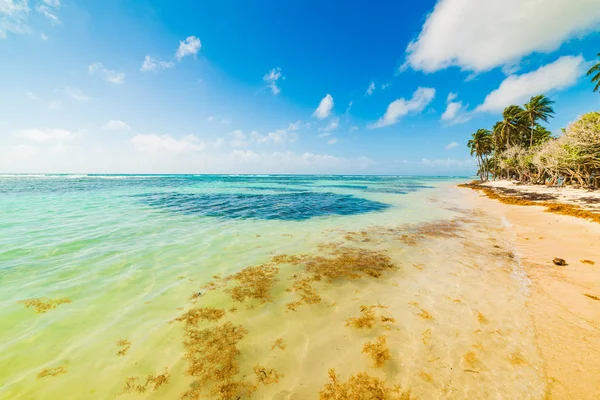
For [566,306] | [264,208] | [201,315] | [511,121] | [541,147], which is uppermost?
[511,121]

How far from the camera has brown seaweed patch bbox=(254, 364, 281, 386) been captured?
133 inches

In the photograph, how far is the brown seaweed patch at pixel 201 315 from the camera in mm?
4883

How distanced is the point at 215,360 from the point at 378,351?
9.35ft

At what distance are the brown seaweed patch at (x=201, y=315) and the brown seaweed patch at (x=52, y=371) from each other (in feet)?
5.68

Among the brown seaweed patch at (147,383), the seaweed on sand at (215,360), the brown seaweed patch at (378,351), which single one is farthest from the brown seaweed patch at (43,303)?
the brown seaweed patch at (378,351)

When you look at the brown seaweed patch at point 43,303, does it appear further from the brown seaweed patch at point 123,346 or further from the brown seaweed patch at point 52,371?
the brown seaweed patch at point 123,346

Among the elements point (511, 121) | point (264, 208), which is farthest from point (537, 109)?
point (264, 208)

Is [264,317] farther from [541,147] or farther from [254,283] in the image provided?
[541,147]

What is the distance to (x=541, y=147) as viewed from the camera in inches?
1647

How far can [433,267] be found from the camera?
7.56 meters

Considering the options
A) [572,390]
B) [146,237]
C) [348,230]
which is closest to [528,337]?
[572,390]

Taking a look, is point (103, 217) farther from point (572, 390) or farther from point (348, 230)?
point (572, 390)

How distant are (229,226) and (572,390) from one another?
42.5 feet

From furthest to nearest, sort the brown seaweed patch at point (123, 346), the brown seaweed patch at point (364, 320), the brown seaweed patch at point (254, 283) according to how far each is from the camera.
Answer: the brown seaweed patch at point (254, 283)
the brown seaweed patch at point (364, 320)
the brown seaweed patch at point (123, 346)
